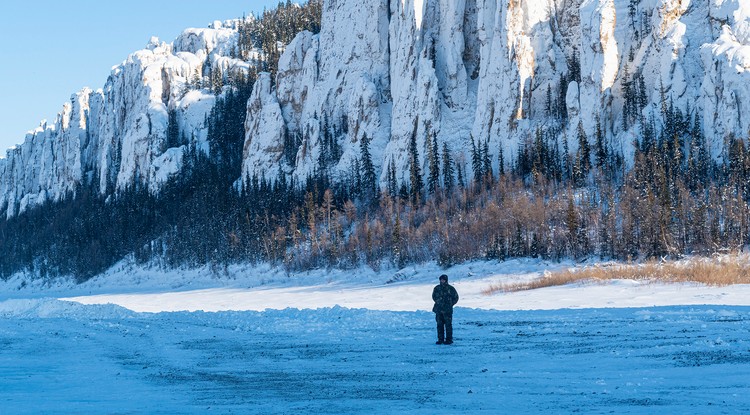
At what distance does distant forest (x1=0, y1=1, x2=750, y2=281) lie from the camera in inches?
2172

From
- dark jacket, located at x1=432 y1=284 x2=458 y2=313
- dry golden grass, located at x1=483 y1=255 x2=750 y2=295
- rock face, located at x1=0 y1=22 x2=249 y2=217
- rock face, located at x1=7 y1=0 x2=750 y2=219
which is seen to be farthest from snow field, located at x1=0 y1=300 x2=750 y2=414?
rock face, located at x1=0 y1=22 x2=249 y2=217

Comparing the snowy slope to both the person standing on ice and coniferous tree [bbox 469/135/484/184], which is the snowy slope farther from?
coniferous tree [bbox 469/135/484/184]

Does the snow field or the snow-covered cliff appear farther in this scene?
the snow-covered cliff

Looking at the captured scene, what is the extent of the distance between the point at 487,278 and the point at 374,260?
74.6ft

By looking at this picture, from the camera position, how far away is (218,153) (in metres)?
134

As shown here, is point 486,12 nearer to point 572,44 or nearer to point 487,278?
point 572,44

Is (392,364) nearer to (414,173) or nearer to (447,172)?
(447,172)

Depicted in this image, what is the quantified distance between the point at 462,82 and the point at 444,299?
81.1 meters

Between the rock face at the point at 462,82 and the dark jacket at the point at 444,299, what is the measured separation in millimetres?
59506

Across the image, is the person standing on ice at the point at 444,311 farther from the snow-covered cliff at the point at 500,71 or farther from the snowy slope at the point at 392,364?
the snow-covered cliff at the point at 500,71

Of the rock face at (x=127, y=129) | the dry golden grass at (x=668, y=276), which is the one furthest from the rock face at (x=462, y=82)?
the dry golden grass at (x=668, y=276)

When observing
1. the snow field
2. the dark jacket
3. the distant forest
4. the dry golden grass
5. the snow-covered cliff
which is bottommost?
the snow field

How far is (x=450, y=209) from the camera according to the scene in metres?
75.2

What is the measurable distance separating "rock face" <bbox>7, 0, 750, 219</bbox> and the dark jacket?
59.5 m
